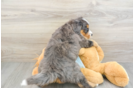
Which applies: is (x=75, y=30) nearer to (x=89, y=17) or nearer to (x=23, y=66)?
(x=89, y=17)

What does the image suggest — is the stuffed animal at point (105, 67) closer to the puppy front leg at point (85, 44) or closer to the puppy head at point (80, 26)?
the puppy front leg at point (85, 44)

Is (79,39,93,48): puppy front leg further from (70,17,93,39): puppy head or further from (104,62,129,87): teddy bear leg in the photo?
(104,62,129,87): teddy bear leg

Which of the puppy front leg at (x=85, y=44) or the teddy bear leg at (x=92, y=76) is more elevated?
the puppy front leg at (x=85, y=44)

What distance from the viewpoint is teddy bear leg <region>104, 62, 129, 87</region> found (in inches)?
31.7

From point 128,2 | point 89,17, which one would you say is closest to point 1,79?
point 89,17

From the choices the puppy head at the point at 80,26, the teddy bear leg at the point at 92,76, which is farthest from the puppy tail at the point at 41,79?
the puppy head at the point at 80,26

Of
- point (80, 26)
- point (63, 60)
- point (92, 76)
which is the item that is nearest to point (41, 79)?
point (63, 60)

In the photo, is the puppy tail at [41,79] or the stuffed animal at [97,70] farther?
the stuffed animal at [97,70]

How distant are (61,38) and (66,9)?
39 centimetres

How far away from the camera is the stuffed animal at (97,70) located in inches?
31.9

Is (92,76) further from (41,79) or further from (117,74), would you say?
(41,79)

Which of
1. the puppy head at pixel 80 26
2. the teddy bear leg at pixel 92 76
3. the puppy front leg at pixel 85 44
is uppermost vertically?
the puppy head at pixel 80 26

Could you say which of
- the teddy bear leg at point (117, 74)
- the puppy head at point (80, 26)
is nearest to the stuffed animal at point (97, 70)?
the teddy bear leg at point (117, 74)

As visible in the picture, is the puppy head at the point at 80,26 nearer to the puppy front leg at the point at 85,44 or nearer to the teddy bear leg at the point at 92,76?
the puppy front leg at the point at 85,44
